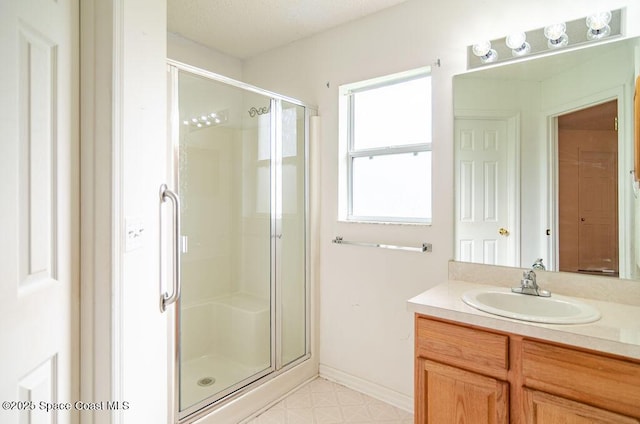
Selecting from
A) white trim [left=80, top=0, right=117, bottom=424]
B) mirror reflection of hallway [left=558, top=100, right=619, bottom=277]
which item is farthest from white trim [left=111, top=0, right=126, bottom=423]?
mirror reflection of hallway [left=558, top=100, right=619, bottom=277]

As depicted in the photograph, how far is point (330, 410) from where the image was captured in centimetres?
212

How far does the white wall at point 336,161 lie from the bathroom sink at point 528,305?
40 centimetres

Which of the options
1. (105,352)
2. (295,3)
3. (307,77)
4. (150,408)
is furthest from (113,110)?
(307,77)

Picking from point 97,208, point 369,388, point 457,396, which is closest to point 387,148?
point 457,396

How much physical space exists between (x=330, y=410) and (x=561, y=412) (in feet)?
4.42

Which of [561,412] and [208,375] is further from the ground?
[561,412]

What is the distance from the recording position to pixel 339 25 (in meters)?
2.43

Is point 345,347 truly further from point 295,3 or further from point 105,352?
point 295,3

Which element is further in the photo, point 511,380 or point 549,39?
point 549,39

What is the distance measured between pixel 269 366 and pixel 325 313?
1.81ft

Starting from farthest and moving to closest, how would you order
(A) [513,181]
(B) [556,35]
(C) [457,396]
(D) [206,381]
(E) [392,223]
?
(E) [392,223] → (D) [206,381] → (A) [513,181] → (B) [556,35] → (C) [457,396]

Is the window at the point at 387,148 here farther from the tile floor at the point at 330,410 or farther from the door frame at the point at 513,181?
the tile floor at the point at 330,410

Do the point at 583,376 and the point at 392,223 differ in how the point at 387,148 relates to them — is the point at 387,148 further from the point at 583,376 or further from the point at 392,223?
the point at 583,376

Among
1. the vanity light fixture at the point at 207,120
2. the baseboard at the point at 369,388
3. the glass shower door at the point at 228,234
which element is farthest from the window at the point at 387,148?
the baseboard at the point at 369,388
